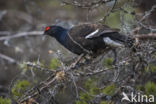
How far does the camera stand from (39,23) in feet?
32.6

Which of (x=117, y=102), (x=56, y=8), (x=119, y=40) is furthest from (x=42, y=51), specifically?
(x=117, y=102)

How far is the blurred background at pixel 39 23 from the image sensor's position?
15.6 feet

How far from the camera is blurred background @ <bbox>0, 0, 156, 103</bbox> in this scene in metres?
4.74

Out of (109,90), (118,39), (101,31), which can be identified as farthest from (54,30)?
(109,90)

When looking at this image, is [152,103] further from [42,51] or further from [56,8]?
[56,8]

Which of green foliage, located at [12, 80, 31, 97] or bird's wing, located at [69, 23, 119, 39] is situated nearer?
green foliage, located at [12, 80, 31, 97]

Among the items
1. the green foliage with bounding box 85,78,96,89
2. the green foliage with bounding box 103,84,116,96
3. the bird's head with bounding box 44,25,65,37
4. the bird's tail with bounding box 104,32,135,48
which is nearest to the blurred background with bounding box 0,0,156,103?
the bird's tail with bounding box 104,32,135,48

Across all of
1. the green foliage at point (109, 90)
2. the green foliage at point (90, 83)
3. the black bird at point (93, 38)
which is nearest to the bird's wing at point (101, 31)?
the black bird at point (93, 38)

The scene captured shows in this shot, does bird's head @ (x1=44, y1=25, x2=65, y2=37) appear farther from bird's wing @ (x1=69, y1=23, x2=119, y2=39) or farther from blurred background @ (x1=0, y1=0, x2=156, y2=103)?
bird's wing @ (x1=69, y1=23, x2=119, y2=39)

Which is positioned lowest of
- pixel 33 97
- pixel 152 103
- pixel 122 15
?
pixel 152 103

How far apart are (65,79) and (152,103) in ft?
4.55

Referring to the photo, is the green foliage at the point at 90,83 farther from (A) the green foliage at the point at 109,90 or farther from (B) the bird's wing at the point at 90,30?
(A) the green foliage at the point at 109,90

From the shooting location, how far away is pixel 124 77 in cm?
480

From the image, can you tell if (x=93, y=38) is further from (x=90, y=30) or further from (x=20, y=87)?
(x=20, y=87)
